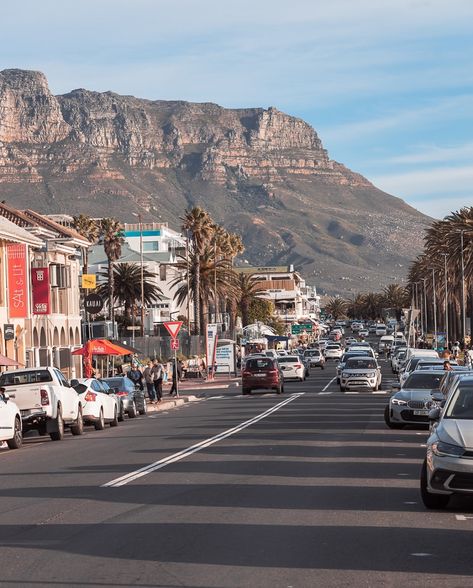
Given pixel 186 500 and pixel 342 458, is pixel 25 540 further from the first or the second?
pixel 342 458

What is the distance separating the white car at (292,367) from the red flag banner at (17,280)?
49.1 feet

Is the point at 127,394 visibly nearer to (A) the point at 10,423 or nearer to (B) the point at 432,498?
(A) the point at 10,423

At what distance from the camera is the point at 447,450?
45.5 feet

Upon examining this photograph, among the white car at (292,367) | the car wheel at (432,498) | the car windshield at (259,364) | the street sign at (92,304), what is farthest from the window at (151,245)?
the car wheel at (432,498)

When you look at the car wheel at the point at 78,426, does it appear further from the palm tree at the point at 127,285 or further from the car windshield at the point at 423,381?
the palm tree at the point at 127,285

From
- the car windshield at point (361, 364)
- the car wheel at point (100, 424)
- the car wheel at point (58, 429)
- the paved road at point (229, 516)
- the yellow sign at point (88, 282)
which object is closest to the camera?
the paved road at point (229, 516)

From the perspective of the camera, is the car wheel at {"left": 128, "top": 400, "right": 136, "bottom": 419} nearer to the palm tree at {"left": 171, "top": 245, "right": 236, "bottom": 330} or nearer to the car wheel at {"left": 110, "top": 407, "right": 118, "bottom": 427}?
the car wheel at {"left": 110, "top": 407, "right": 118, "bottom": 427}

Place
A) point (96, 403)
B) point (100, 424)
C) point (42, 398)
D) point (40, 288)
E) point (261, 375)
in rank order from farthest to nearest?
point (40, 288) → point (261, 375) → point (100, 424) → point (96, 403) → point (42, 398)

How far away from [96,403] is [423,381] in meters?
9.17

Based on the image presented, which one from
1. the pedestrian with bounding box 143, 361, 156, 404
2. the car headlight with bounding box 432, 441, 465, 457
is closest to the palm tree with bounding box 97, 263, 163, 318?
the pedestrian with bounding box 143, 361, 156, 404

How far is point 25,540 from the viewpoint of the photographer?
1262 cm

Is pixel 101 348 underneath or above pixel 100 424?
above

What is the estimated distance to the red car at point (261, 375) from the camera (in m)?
54.8

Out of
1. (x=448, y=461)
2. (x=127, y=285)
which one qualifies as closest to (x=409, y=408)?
(x=448, y=461)
